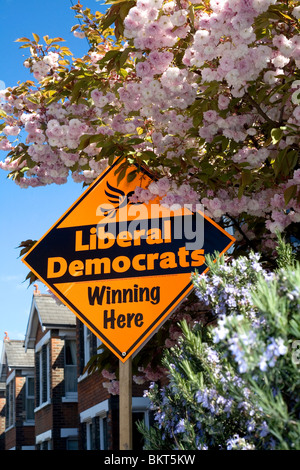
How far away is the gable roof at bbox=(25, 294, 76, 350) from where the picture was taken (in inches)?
973

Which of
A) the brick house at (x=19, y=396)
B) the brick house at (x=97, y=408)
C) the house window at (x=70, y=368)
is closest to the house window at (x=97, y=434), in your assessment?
the brick house at (x=97, y=408)

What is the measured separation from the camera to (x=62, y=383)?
24047 mm

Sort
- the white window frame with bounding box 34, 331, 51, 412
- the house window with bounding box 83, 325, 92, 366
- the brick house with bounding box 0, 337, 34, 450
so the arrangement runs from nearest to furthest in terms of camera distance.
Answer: the house window with bounding box 83, 325, 92, 366, the white window frame with bounding box 34, 331, 51, 412, the brick house with bounding box 0, 337, 34, 450

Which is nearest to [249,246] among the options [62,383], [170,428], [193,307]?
[193,307]

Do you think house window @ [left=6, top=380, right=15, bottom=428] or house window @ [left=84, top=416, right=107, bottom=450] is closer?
house window @ [left=84, top=416, right=107, bottom=450]

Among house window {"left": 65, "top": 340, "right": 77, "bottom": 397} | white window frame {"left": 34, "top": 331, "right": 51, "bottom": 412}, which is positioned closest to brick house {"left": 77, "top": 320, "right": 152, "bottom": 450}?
house window {"left": 65, "top": 340, "right": 77, "bottom": 397}

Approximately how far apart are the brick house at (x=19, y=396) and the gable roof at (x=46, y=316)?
379 cm

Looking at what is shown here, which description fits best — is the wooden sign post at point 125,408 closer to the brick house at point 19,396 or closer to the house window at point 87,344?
the house window at point 87,344

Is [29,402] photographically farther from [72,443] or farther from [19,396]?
[72,443]

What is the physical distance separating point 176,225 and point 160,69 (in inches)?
57.0

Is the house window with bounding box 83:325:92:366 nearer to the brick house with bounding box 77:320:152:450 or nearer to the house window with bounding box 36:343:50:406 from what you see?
the brick house with bounding box 77:320:152:450

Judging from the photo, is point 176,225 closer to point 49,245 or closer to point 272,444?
point 49,245

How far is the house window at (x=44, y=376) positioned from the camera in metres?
25.0

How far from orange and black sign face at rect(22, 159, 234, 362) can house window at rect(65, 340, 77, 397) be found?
18585mm
